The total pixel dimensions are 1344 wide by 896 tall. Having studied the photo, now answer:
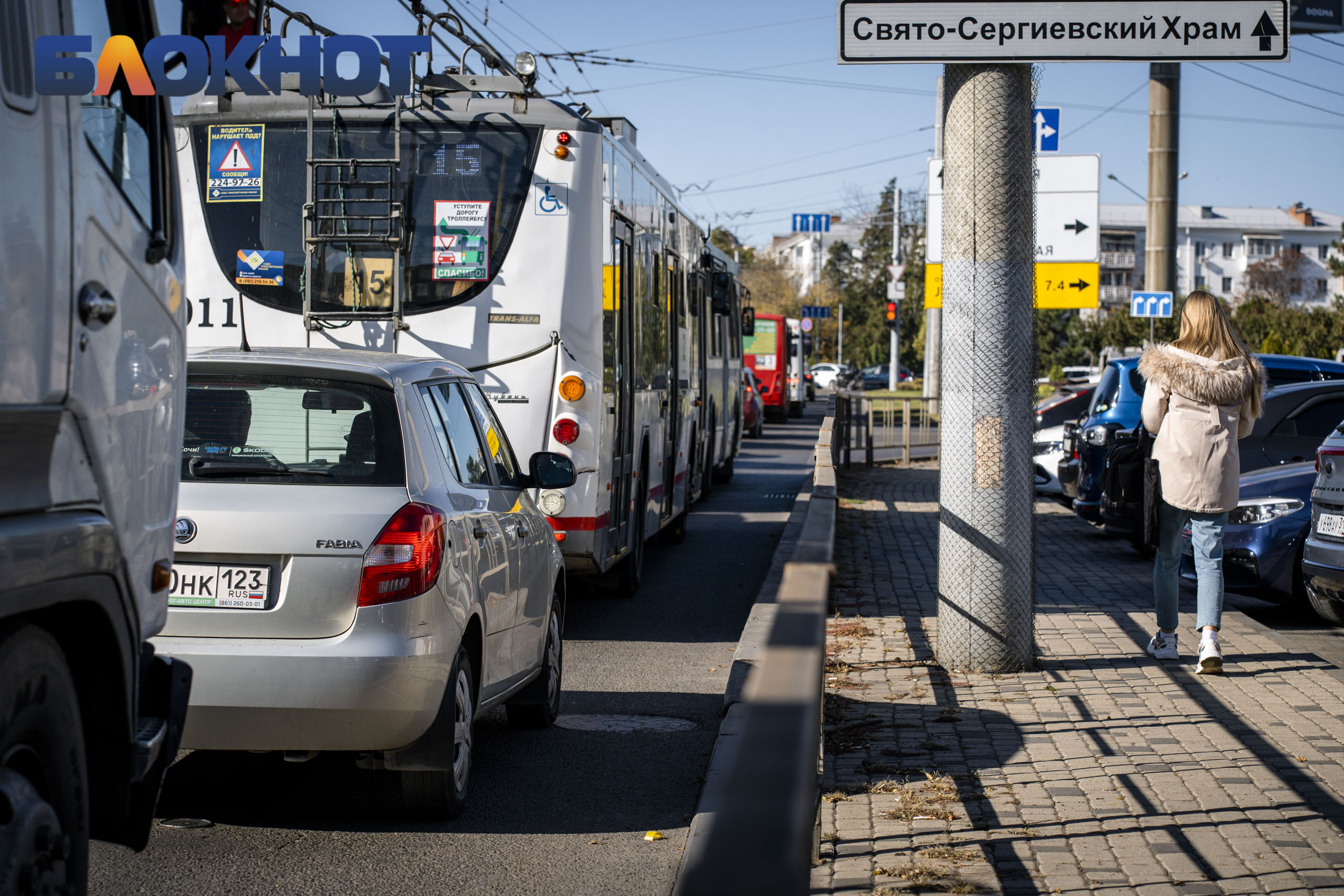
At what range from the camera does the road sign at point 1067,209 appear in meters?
14.8

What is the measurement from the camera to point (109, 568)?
121 inches

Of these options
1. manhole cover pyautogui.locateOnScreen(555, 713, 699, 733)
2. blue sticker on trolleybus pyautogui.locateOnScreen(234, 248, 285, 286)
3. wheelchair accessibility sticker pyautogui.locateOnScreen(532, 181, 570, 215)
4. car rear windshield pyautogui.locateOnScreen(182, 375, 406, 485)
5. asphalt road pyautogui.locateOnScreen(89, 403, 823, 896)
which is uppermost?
wheelchair accessibility sticker pyautogui.locateOnScreen(532, 181, 570, 215)

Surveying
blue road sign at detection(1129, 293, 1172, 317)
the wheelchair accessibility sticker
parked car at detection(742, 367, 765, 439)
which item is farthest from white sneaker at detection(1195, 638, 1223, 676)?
parked car at detection(742, 367, 765, 439)

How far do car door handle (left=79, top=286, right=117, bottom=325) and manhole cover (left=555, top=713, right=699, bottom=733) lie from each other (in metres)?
4.25

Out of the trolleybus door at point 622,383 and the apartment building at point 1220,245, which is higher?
the apartment building at point 1220,245

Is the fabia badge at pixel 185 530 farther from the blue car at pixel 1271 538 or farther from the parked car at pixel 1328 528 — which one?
the blue car at pixel 1271 538

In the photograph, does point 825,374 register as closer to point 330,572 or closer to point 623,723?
point 623,723

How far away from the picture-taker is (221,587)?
493 centimetres

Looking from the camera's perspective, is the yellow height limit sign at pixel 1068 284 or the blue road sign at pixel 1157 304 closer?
the yellow height limit sign at pixel 1068 284

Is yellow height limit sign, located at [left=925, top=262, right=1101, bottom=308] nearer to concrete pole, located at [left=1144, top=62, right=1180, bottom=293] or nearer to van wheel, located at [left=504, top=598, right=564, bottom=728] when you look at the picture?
concrete pole, located at [left=1144, top=62, right=1180, bottom=293]

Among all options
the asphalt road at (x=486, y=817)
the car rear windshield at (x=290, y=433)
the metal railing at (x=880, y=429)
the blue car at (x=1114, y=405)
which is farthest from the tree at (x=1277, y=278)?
the car rear windshield at (x=290, y=433)

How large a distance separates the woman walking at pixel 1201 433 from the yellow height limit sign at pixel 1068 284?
7.40 metres

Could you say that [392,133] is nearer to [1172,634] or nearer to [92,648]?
[1172,634]

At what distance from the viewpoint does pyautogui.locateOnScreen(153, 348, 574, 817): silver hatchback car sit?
4.86 m
